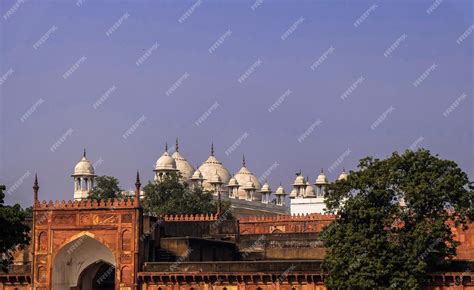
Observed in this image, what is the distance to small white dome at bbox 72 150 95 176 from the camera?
80.5 m

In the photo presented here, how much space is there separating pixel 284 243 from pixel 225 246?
278 centimetres

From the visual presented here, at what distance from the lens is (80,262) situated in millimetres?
44125

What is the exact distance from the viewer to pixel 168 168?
265 ft

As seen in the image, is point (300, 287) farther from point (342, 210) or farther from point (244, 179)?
point (244, 179)

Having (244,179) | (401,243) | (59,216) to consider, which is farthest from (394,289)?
(244,179)

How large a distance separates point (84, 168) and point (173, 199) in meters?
17.0

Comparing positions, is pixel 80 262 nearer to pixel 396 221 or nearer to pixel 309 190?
pixel 396 221

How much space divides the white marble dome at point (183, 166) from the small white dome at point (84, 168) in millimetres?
9872

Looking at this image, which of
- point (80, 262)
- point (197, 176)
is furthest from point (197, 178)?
point (80, 262)

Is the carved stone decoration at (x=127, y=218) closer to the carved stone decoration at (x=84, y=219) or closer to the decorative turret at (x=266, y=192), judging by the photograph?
the carved stone decoration at (x=84, y=219)

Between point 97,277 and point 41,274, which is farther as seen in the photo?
point 97,277

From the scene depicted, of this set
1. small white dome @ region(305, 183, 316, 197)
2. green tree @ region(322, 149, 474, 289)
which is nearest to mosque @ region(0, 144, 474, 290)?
green tree @ region(322, 149, 474, 289)

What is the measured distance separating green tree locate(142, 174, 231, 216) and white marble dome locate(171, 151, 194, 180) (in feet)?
63.4

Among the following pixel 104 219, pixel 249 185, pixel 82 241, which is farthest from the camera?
pixel 249 185
